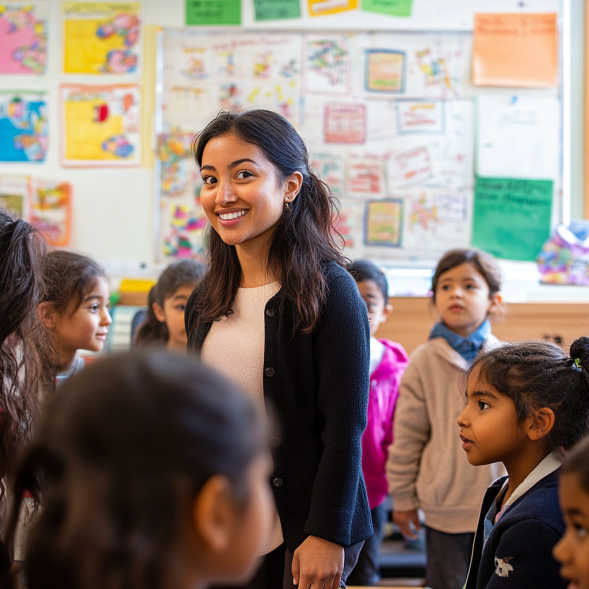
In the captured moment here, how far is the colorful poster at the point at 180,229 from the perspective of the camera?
333 centimetres

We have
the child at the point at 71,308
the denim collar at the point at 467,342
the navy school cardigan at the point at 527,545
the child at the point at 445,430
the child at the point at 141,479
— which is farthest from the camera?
the denim collar at the point at 467,342

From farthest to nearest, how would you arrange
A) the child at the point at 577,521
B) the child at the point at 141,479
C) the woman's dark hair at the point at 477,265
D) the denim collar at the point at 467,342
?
1. the woman's dark hair at the point at 477,265
2. the denim collar at the point at 467,342
3. the child at the point at 577,521
4. the child at the point at 141,479

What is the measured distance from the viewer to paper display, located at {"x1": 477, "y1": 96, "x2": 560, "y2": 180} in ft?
10.7

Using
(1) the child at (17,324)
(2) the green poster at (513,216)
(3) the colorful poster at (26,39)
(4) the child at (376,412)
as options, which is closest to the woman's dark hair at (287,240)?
(1) the child at (17,324)

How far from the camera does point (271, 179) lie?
1286 mm

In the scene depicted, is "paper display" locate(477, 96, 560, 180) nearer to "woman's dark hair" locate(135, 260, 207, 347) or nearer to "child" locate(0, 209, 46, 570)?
"woman's dark hair" locate(135, 260, 207, 347)

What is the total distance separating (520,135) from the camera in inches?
129

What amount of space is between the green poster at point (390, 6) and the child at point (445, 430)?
5.14 ft

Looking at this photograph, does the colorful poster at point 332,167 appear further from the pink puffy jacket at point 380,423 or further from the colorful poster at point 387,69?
the pink puffy jacket at point 380,423

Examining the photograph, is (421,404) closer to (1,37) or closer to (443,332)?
(443,332)

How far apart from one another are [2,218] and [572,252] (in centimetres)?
277

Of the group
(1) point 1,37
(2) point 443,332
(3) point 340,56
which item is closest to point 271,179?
(2) point 443,332

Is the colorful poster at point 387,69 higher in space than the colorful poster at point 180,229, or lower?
higher

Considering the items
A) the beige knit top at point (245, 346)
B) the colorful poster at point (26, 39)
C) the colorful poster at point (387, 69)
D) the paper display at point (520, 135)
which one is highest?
the colorful poster at point (26, 39)
